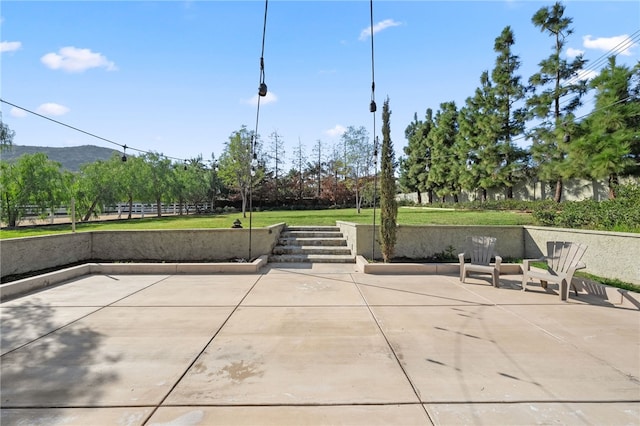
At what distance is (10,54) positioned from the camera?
7.21 metres

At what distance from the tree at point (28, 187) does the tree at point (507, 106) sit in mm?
25211

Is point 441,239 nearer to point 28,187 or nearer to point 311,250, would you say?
point 311,250

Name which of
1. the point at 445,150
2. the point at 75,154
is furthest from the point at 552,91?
the point at 75,154

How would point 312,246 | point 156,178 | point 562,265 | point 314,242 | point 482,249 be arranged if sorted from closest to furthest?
point 562,265, point 482,249, point 312,246, point 314,242, point 156,178

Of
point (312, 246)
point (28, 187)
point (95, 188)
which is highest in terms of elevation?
point (95, 188)

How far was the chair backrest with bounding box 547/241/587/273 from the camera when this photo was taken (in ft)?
17.7

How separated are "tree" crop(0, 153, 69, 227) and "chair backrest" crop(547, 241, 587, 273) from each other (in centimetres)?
2054

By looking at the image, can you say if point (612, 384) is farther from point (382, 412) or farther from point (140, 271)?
point (140, 271)

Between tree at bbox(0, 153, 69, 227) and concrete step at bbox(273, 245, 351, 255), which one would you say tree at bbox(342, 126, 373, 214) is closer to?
concrete step at bbox(273, 245, 351, 255)

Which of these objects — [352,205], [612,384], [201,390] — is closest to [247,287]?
[201,390]

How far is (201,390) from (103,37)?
9883mm

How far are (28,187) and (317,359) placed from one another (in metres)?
19.0

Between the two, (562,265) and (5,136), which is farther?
(5,136)

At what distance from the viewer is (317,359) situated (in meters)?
3.13
